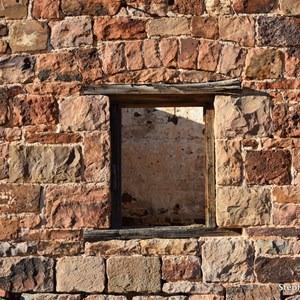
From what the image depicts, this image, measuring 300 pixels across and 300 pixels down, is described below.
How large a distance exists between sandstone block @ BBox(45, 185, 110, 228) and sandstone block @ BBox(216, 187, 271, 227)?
2.83ft

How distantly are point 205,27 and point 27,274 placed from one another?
2330mm

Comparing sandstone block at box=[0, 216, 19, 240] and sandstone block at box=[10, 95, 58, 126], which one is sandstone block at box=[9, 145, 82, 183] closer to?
sandstone block at box=[10, 95, 58, 126]

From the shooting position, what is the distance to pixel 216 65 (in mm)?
4031

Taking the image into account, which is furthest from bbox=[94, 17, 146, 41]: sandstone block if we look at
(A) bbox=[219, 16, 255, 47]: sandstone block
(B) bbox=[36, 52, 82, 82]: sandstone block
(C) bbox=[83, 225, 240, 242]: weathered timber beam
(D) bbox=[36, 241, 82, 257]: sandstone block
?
(D) bbox=[36, 241, 82, 257]: sandstone block

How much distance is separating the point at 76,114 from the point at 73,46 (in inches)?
21.0

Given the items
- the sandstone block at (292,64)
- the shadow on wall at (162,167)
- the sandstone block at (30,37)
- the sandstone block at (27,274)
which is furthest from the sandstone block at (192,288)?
the shadow on wall at (162,167)

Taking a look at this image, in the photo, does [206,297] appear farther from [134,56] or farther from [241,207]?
[134,56]

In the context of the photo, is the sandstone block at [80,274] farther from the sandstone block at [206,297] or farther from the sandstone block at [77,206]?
the sandstone block at [206,297]

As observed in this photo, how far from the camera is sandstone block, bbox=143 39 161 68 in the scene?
4035mm

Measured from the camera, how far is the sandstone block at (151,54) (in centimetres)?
404

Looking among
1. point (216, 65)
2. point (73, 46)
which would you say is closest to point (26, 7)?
point (73, 46)

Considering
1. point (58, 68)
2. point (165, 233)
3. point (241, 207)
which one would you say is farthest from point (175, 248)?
point (58, 68)

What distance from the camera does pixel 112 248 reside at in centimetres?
397

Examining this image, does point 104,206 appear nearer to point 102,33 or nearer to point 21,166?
point 21,166
